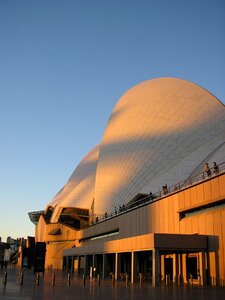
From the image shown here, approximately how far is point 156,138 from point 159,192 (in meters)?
8.71

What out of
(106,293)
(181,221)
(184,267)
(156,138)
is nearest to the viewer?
(106,293)

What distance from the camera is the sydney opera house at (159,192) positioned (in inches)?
747

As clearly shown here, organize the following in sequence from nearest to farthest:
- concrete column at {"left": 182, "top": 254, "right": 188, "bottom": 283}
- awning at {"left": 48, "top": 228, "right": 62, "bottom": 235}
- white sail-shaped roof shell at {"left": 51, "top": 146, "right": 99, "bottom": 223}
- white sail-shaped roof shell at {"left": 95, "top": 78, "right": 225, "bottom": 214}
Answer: concrete column at {"left": 182, "top": 254, "right": 188, "bottom": 283}
white sail-shaped roof shell at {"left": 95, "top": 78, "right": 225, "bottom": 214}
white sail-shaped roof shell at {"left": 51, "top": 146, "right": 99, "bottom": 223}
awning at {"left": 48, "top": 228, "right": 62, "bottom": 235}

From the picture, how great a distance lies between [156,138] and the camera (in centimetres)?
3488

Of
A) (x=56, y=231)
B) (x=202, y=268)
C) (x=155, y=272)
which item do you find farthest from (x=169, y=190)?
(x=56, y=231)

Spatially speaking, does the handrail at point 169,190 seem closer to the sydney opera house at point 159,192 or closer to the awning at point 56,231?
the sydney opera house at point 159,192

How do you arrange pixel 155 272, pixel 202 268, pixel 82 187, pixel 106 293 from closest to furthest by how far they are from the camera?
pixel 106 293
pixel 155 272
pixel 202 268
pixel 82 187

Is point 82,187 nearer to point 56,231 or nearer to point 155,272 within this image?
point 56,231

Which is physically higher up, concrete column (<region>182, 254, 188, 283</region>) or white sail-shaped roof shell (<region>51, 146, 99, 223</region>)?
white sail-shaped roof shell (<region>51, 146, 99, 223</region>)

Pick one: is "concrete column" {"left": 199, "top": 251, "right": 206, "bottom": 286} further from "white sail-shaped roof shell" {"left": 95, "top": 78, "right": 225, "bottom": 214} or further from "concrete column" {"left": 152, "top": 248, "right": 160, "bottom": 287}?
"white sail-shaped roof shell" {"left": 95, "top": 78, "right": 225, "bottom": 214}

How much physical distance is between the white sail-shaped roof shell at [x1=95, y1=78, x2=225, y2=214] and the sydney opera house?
0.33 ft

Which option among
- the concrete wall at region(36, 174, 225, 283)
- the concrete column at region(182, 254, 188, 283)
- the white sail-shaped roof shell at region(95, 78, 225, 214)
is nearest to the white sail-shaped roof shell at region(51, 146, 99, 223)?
the white sail-shaped roof shell at region(95, 78, 225, 214)

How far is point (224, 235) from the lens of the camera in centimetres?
1791

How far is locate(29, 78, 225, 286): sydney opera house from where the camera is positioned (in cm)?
1898
